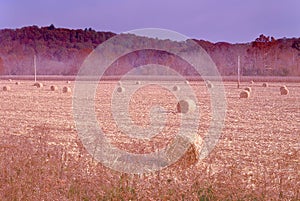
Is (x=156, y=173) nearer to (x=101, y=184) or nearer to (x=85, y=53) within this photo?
(x=101, y=184)

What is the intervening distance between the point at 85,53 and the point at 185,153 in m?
89.4

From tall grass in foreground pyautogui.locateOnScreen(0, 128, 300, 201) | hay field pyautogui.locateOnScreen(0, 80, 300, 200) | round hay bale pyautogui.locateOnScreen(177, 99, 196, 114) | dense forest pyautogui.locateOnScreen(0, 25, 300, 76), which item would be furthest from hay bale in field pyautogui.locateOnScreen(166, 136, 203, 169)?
dense forest pyautogui.locateOnScreen(0, 25, 300, 76)

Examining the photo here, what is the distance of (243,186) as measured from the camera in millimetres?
5836

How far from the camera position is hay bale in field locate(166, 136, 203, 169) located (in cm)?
820

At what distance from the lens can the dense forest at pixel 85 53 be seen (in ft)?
221

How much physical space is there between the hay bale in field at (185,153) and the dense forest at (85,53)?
5301 cm

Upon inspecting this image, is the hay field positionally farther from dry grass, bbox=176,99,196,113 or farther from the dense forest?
the dense forest

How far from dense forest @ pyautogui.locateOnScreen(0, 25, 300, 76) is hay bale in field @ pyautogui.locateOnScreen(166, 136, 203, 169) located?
53015 millimetres

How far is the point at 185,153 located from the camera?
8453 millimetres

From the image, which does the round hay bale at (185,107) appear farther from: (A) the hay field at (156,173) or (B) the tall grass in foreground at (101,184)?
(B) the tall grass in foreground at (101,184)

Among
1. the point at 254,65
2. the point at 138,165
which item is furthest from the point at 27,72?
the point at 138,165

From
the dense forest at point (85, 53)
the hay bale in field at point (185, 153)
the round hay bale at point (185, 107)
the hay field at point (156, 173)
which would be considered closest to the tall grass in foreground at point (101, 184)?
the hay field at point (156, 173)

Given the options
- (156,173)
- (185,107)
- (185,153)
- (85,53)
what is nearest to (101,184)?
(156,173)

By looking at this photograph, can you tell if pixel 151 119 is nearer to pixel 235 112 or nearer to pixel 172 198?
pixel 235 112
